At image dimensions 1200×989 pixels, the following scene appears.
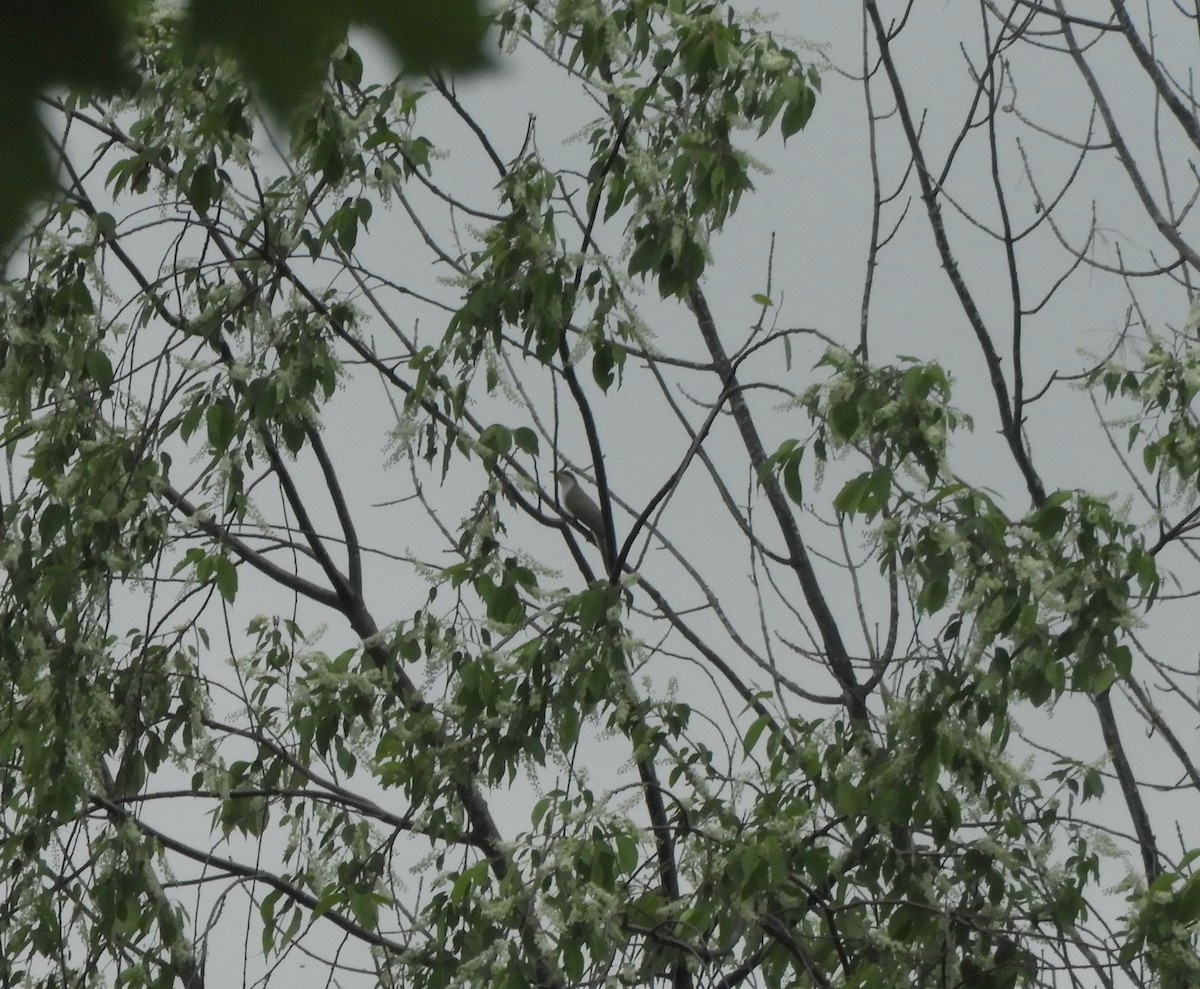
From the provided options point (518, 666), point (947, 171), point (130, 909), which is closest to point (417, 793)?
point (518, 666)

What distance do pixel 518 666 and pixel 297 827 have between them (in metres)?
1.37

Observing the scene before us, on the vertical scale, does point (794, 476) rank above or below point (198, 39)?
above

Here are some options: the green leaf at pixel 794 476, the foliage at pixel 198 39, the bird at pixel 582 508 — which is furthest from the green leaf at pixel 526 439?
the foliage at pixel 198 39

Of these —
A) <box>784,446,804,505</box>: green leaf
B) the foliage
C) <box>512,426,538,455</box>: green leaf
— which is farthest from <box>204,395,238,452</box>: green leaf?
the foliage

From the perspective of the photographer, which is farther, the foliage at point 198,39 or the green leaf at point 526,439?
the green leaf at point 526,439

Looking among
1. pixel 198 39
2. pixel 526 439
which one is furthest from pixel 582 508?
pixel 198 39

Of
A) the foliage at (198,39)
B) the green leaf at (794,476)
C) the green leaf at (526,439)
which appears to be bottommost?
the foliage at (198,39)

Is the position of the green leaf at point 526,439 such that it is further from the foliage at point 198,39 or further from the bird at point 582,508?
the foliage at point 198,39

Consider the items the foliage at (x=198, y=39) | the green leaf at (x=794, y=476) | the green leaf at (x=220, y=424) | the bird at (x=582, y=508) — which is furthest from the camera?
the bird at (x=582, y=508)

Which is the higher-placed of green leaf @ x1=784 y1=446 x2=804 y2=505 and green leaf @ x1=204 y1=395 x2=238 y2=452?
green leaf @ x1=204 y1=395 x2=238 y2=452

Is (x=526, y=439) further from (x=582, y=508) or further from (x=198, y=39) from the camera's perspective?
(x=198, y=39)

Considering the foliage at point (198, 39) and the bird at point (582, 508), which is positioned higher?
the bird at point (582, 508)

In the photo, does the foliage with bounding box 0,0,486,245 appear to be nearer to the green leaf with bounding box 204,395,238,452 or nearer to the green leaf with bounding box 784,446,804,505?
the green leaf with bounding box 784,446,804,505

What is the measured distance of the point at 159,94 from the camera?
3.67m
